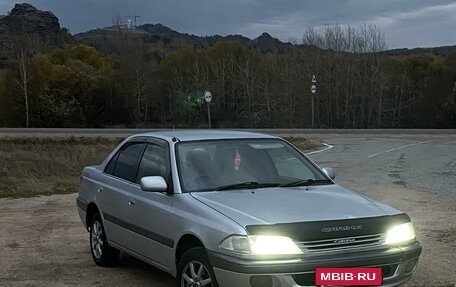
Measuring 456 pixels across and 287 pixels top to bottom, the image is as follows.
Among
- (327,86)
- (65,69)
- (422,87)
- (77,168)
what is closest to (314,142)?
(77,168)

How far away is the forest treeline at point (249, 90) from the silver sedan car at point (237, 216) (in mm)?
54937

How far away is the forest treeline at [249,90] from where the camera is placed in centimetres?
6359

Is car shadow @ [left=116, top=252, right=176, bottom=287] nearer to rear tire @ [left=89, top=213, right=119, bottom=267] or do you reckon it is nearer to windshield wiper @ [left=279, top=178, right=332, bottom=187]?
rear tire @ [left=89, top=213, right=119, bottom=267]

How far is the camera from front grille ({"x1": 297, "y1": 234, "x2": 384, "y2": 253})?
16.0 feet

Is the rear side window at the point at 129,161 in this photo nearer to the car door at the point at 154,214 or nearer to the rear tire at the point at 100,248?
the car door at the point at 154,214

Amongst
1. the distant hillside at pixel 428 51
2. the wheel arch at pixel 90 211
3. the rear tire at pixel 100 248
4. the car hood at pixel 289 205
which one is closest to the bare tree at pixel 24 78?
the distant hillside at pixel 428 51

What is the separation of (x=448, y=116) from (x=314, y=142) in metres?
30.1

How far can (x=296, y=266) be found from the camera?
15.6ft

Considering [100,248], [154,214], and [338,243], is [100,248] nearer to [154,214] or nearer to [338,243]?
[154,214]

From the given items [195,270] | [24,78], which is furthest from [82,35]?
[195,270]

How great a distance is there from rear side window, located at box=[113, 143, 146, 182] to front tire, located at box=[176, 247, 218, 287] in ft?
5.64

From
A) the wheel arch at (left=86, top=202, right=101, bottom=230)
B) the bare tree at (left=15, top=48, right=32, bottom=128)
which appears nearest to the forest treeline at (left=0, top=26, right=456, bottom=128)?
the bare tree at (left=15, top=48, right=32, bottom=128)

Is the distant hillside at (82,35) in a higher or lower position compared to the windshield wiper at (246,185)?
higher

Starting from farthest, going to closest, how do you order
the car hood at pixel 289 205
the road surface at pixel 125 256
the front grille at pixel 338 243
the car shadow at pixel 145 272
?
the road surface at pixel 125 256, the car shadow at pixel 145 272, the car hood at pixel 289 205, the front grille at pixel 338 243
